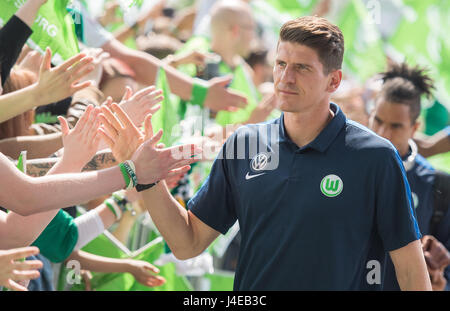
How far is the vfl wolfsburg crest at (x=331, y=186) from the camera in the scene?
2.80 metres

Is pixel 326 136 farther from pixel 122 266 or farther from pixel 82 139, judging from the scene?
pixel 122 266

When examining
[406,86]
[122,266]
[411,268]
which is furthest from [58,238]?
[406,86]

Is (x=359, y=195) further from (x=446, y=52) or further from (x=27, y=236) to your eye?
(x=446, y=52)

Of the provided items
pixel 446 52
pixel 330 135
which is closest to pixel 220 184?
pixel 330 135

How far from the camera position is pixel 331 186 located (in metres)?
2.81

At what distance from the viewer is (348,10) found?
789cm

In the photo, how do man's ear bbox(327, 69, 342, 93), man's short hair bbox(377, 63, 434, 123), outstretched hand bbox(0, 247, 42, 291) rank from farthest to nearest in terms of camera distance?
man's short hair bbox(377, 63, 434, 123), man's ear bbox(327, 69, 342, 93), outstretched hand bbox(0, 247, 42, 291)

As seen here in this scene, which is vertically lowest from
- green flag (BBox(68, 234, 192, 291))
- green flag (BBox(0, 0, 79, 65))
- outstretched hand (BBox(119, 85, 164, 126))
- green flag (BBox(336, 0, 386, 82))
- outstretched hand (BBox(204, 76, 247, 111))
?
green flag (BBox(68, 234, 192, 291))

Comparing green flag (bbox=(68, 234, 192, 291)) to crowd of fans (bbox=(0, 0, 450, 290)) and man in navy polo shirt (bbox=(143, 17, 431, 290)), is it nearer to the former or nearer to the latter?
crowd of fans (bbox=(0, 0, 450, 290))

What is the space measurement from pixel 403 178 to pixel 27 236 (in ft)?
4.97

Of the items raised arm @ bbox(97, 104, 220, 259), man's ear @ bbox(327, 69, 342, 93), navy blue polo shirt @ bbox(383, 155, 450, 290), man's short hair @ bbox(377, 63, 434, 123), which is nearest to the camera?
raised arm @ bbox(97, 104, 220, 259)

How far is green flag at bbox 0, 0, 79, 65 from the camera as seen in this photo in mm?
3523

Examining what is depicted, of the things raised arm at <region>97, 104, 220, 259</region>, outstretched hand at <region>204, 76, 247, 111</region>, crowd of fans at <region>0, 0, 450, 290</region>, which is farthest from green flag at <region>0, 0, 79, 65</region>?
outstretched hand at <region>204, 76, 247, 111</region>

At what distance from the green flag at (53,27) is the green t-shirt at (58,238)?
0.78 meters
